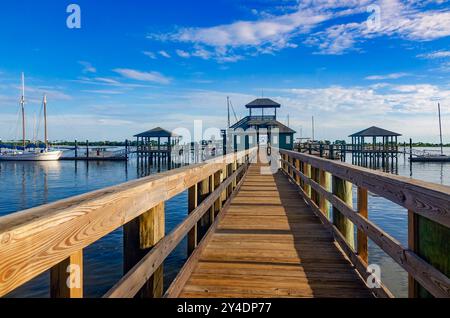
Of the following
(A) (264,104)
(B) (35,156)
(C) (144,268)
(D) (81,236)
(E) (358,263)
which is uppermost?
(A) (264,104)

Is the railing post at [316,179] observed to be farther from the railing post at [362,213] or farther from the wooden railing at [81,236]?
the wooden railing at [81,236]

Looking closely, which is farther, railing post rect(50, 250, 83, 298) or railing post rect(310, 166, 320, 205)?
railing post rect(310, 166, 320, 205)

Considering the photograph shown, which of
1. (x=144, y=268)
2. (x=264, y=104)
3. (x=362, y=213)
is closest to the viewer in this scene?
(x=144, y=268)

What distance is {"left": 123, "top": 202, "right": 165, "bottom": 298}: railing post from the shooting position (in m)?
2.11

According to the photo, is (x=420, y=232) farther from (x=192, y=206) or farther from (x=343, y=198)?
(x=343, y=198)

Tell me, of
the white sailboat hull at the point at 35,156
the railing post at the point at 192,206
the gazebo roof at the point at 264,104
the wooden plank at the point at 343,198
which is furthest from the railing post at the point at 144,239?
the white sailboat hull at the point at 35,156

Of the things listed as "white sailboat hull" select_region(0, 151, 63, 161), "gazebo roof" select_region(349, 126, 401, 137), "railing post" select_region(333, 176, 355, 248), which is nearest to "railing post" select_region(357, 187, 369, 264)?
"railing post" select_region(333, 176, 355, 248)

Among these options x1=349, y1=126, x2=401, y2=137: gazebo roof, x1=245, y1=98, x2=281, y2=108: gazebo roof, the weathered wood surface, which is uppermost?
x1=245, y1=98, x2=281, y2=108: gazebo roof

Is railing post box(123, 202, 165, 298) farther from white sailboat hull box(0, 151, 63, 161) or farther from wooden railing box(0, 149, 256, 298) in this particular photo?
white sailboat hull box(0, 151, 63, 161)

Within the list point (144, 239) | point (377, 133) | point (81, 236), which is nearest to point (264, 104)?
point (377, 133)

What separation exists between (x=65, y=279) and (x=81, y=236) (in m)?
0.17

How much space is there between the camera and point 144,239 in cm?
216

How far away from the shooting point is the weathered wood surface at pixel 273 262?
3.17 m

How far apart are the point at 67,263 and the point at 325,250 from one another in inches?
147
